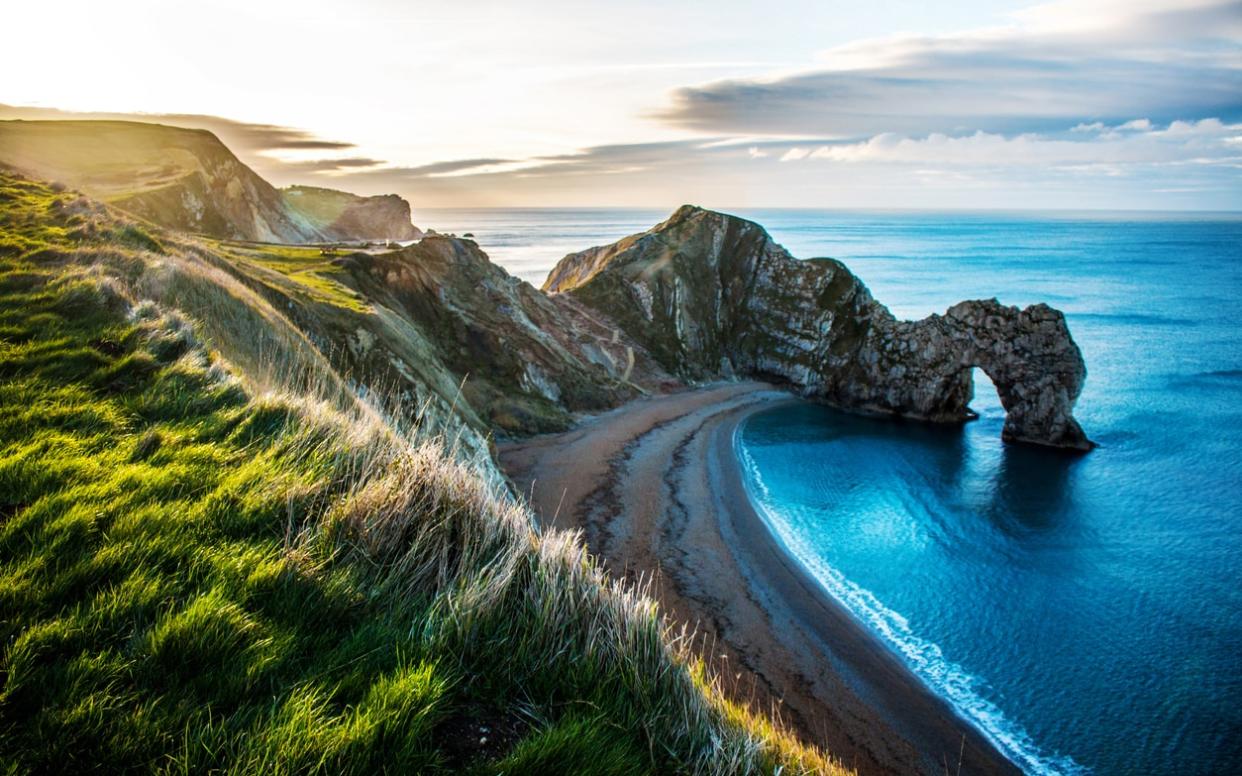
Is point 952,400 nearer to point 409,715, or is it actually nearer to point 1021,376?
point 1021,376

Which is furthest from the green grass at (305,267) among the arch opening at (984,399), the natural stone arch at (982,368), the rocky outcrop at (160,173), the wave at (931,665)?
the arch opening at (984,399)

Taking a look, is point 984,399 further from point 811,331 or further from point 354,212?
point 354,212

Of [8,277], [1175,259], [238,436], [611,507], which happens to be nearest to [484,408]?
[611,507]

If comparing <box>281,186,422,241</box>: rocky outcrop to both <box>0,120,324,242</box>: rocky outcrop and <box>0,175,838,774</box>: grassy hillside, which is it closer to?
<box>0,120,324,242</box>: rocky outcrop

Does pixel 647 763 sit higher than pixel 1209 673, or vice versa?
pixel 647 763

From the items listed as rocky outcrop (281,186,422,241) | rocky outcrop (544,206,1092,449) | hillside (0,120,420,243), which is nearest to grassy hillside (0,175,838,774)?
hillside (0,120,420,243)

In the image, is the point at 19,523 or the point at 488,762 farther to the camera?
the point at 19,523
